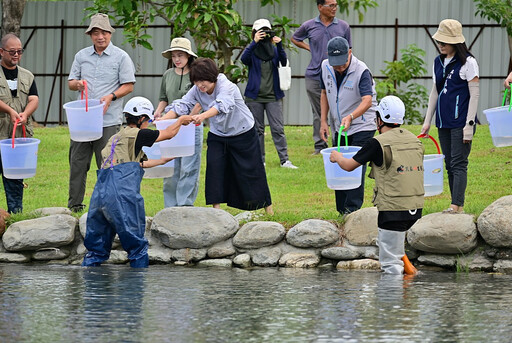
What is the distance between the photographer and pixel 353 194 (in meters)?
9.63

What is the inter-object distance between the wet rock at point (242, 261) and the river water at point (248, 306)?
0.24 meters

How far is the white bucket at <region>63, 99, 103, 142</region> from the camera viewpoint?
9570 millimetres

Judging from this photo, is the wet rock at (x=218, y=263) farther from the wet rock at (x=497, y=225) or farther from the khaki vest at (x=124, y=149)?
the wet rock at (x=497, y=225)

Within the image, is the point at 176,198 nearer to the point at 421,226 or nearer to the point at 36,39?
the point at 421,226

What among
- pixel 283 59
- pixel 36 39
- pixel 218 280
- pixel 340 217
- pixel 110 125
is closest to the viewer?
pixel 218 280

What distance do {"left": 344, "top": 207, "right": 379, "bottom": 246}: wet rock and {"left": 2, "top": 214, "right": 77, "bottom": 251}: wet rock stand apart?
2.59 meters

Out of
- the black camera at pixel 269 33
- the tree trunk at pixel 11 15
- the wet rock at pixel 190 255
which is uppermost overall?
the tree trunk at pixel 11 15

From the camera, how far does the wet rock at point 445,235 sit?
28.7 ft

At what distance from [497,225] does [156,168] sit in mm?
3259

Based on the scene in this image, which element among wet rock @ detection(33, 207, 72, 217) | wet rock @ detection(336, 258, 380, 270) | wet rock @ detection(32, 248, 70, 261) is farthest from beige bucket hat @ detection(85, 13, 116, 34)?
wet rock @ detection(336, 258, 380, 270)

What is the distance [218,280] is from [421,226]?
6.23ft

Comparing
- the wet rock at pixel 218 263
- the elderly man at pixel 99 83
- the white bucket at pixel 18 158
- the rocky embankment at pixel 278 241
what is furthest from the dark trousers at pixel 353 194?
the white bucket at pixel 18 158

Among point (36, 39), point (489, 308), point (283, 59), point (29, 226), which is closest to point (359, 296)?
point (489, 308)

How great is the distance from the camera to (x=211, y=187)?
9.75 meters
